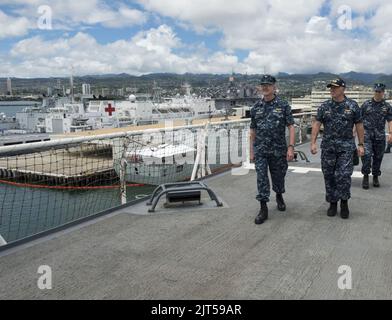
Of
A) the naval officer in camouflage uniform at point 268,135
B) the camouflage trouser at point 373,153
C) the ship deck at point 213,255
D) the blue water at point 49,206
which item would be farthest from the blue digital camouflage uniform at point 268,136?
the blue water at point 49,206

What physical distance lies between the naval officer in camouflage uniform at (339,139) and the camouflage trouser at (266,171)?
0.41m

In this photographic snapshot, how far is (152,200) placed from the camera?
4.82 meters

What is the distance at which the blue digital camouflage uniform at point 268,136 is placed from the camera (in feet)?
13.6

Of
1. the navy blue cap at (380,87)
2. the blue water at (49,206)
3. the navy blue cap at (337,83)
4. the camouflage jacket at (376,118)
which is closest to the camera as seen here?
the navy blue cap at (337,83)

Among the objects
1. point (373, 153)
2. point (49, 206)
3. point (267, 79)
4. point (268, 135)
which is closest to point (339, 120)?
point (268, 135)

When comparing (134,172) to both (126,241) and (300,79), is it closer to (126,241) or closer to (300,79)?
(126,241)

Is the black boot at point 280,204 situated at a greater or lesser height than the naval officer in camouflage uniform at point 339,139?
A: lesser

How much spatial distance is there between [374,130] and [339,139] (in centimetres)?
182

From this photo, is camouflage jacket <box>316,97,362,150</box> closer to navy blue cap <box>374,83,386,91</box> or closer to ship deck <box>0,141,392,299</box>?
ship deck <box>0,141,392,299</box>

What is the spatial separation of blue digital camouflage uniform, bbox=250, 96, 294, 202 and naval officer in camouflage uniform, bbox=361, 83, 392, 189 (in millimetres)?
1951

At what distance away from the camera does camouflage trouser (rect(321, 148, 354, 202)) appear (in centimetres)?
408

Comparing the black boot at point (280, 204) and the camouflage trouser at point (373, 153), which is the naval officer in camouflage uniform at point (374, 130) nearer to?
the camouflage trouser at point (373, 153)

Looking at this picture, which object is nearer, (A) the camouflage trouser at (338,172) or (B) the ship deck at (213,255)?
(B) the ship deck at (213,255)

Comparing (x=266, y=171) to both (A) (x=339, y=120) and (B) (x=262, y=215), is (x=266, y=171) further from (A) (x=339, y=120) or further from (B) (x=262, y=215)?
(A) (x=339, y=120)
